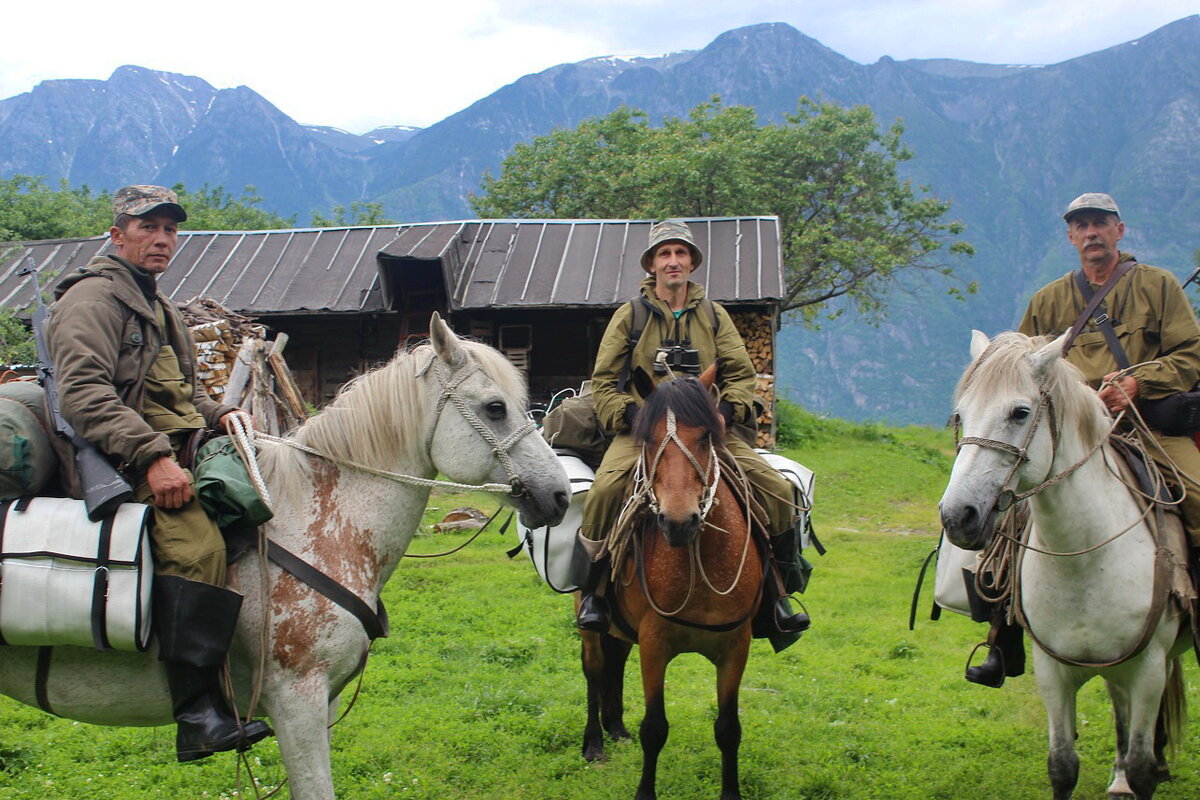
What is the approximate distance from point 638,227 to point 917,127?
5756 cm

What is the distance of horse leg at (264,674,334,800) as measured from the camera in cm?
275

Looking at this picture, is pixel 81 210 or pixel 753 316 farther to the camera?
pixel 81 210

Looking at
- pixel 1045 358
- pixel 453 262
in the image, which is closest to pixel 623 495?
pixel 1045 358

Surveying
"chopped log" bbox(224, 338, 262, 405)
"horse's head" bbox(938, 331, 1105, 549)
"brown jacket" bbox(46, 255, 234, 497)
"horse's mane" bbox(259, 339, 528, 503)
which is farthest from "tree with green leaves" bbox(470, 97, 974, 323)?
"brown jacket" bbox(46, 255, 234, 497)

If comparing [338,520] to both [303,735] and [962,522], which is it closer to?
[303,735]

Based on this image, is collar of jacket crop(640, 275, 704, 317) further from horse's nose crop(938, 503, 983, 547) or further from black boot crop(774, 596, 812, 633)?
horse's nose crop(938, 503, 983, 547)

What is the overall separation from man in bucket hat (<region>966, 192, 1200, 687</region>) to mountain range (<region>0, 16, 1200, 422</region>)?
133 ft

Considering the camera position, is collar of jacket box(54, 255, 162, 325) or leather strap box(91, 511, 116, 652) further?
collar of jacket box(54, 255, 162, 325)

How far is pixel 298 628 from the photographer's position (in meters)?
2.80

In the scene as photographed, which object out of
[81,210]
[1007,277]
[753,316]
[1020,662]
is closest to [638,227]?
[753,316]

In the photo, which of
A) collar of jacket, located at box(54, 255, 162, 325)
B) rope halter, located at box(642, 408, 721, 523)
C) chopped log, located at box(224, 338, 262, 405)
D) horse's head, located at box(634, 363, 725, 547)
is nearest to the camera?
collar of jacket, located at box(54, 255, 162, 325)

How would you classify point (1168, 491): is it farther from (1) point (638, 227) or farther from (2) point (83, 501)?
(1) point (638, 227)

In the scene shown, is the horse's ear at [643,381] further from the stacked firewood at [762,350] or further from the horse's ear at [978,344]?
the stacked firewood at [762,350]

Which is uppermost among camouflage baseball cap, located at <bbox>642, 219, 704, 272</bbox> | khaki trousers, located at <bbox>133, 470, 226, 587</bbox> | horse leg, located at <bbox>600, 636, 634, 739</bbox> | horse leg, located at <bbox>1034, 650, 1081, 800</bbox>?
camouflage baseball cap, located at <bbox>642, 219, 704, 272</bbox>
